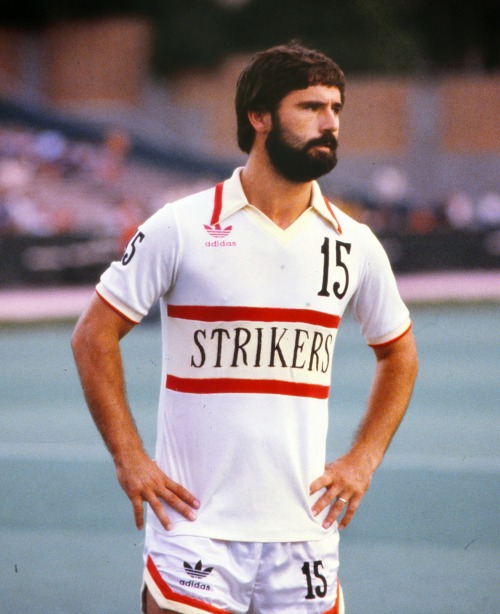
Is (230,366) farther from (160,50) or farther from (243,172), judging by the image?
(160,50)

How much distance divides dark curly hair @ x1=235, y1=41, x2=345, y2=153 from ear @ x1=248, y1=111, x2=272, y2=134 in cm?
1

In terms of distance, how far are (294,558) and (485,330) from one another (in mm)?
16234

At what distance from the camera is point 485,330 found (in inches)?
764

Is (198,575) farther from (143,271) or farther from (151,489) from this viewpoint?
(143,271)

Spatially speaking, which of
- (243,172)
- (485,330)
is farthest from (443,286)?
(243,172)

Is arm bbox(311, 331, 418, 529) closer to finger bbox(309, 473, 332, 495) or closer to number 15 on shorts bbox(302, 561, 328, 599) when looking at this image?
finger bbox(309, 473, 332, 495)

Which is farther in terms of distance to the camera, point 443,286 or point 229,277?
point 443,286

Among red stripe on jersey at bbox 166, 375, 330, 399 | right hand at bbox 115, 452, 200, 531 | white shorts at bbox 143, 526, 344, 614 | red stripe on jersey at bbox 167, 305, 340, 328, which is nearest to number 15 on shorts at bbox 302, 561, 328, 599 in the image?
white shorts at bbox 143, 526, 344, 614

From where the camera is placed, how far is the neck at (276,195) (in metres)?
3.65

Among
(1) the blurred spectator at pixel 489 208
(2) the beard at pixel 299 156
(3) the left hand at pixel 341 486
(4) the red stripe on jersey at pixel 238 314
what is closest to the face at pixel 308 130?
(2) the beard at pixel 299 156

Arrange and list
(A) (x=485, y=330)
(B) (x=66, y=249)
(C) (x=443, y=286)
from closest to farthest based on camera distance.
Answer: (A) (x=485, y=330) < (B) (x=66, y=249) < (C) (x=443, y=286)

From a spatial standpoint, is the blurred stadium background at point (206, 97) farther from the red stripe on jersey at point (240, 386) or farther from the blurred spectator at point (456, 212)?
the red stripe on jersey at point (240, 386)

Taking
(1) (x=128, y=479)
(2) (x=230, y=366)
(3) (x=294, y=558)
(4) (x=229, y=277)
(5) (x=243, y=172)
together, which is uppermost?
(5) (x=243, y=172)

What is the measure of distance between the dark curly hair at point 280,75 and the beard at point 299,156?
7 centimetres
